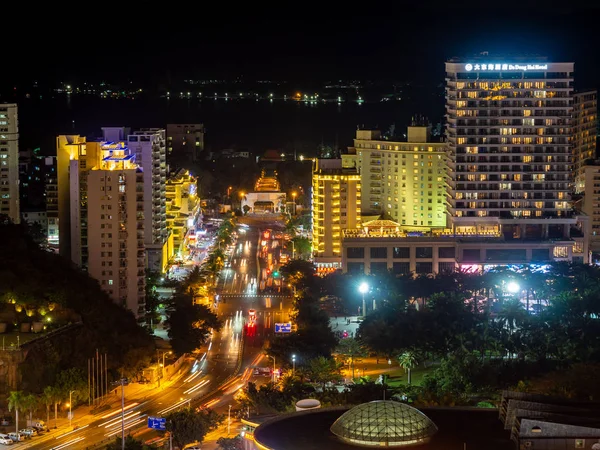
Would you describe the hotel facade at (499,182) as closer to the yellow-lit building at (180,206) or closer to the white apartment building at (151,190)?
the white apartment building at (151,190)

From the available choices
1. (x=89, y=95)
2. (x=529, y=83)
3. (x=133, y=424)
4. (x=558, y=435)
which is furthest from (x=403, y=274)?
(x=89, y=95)

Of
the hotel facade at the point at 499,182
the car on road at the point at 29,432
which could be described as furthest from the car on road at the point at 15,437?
the hotel facade at the point at 499,182

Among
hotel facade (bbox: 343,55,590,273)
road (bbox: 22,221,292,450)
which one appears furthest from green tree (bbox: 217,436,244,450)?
hotel facade (bbox: 343,55,590,273)

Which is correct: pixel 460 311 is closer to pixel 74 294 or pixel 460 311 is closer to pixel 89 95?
pixel 74 294

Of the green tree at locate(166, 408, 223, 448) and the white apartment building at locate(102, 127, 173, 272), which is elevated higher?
the white apartment building at locate(102, 127, 173, 272)

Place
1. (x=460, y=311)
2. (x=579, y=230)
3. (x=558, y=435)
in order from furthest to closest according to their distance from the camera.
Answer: (x=579, y=230), (x=460, y=311), (x=558, y=435)

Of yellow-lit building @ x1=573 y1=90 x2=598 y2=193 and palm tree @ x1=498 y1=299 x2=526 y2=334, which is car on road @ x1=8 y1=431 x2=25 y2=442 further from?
yellow-lit building @ x1=573 y1=90 x2=598 y2=193

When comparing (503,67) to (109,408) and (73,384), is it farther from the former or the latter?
(73,384)
